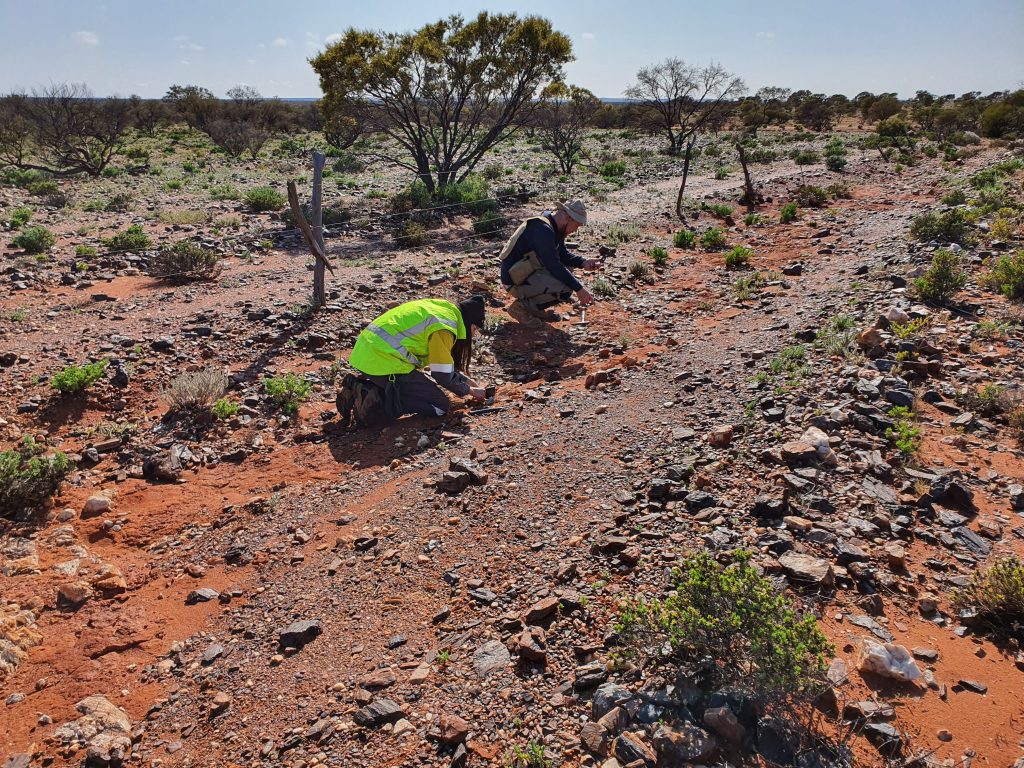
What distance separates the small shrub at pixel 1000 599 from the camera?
2.56 m

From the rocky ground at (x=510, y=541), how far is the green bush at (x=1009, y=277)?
201 millimetres

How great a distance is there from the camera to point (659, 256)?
10164mm

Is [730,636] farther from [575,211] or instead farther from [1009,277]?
[1009,277]

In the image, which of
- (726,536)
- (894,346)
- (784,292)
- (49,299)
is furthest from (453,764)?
(49,299)

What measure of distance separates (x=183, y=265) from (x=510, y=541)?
8918mm

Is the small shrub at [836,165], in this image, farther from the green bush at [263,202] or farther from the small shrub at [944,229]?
the green bush at [263,202]

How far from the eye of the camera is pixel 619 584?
10.2ft

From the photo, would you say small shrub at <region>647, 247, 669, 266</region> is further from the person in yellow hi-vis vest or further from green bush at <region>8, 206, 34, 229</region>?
green bush at <region>8, 206, 34, 229</region>

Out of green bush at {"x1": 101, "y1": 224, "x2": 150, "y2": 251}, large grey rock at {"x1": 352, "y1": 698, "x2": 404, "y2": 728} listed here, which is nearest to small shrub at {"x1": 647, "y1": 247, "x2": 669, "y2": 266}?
large grey rock at {"x1": 352, "y1": 698, "x2": 404, "y2": 728}

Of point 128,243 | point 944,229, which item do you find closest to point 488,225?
point 128,243

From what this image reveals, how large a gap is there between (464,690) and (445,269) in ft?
27.3

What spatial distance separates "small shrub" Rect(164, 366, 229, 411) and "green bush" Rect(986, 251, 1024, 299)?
8.54m

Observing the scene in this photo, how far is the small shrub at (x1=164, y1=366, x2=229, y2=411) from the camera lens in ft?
19.6

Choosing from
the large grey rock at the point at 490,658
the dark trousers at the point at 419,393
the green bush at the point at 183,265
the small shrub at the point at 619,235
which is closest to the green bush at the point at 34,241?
the green bush at the point at 183,265
